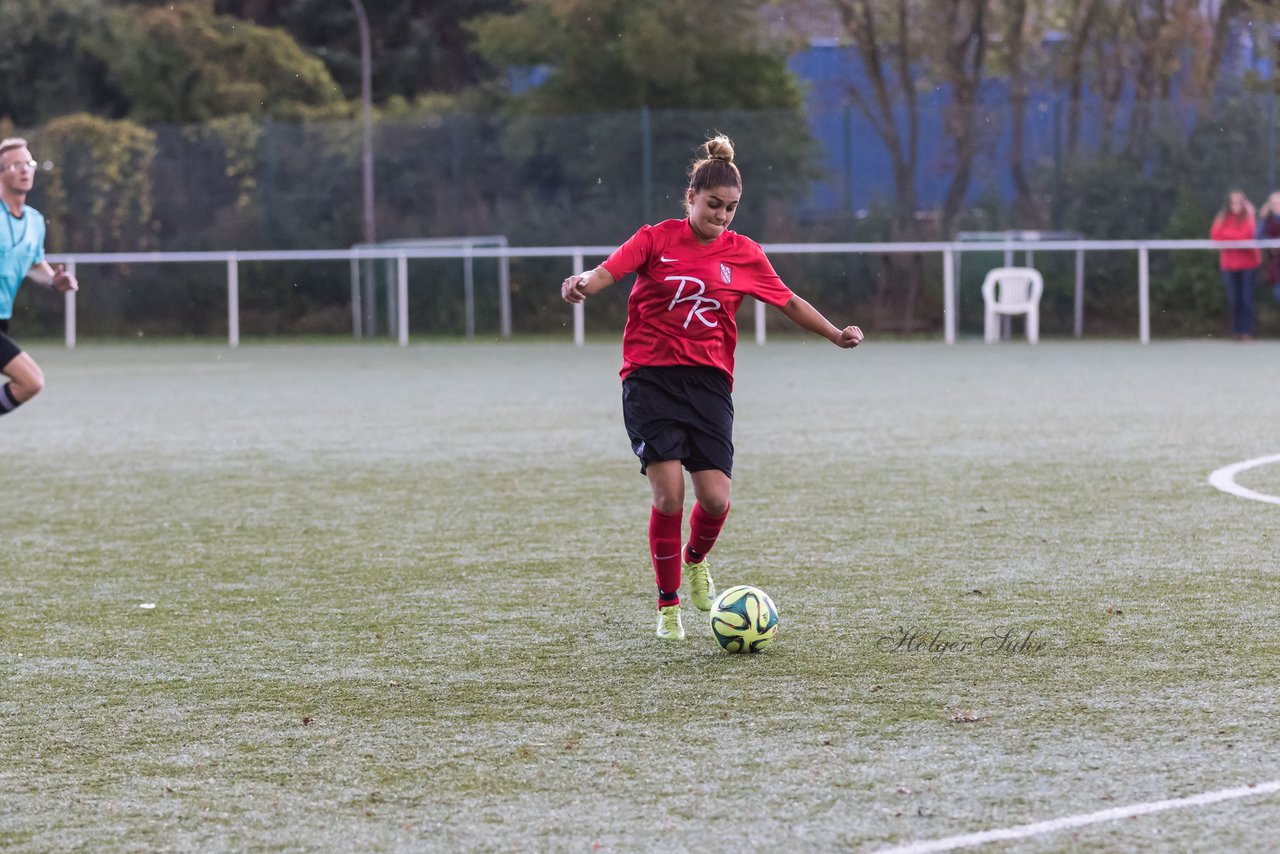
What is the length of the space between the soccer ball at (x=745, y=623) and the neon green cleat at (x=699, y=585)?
509mm

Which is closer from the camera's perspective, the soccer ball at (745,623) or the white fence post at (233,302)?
the soccer ball at (745,623)

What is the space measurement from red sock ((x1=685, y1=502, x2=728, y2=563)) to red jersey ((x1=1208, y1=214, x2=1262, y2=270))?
17590mm

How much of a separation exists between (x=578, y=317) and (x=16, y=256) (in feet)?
48.1

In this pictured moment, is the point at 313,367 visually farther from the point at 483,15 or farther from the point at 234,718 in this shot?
the point at 483,15

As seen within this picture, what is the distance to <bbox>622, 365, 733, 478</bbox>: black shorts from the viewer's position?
5797 mm

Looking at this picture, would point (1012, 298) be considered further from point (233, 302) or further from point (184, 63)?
point (184, 63)

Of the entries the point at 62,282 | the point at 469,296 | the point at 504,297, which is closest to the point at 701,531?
the point at 62,282

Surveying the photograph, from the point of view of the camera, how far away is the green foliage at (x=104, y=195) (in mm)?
27281

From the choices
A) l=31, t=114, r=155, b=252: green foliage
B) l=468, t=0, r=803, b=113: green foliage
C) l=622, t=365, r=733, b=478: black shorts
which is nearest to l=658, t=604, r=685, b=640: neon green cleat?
l=622, t=365, r=733, b=478: black shorts

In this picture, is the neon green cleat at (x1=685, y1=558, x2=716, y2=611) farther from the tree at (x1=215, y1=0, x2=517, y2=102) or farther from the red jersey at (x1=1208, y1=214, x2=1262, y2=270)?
the tree at (x1=215, y1=0, x2=517, y2=102)

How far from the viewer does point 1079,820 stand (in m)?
3.77

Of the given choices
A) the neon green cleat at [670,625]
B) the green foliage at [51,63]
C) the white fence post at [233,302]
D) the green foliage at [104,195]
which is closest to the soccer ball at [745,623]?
the neon green cleat at [670,625]

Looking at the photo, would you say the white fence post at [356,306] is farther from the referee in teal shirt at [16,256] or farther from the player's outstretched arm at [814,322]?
the player's outstretched arm at [814,322]

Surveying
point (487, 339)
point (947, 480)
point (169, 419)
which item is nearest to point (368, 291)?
point (487, 339)
